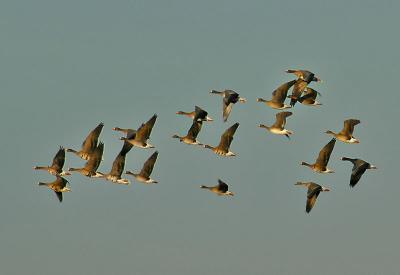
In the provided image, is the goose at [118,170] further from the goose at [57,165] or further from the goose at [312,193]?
the goose at [312,193]

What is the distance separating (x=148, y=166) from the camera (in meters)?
130

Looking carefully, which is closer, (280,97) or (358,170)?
(358,170)

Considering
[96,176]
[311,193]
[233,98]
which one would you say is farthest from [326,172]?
[96,176]

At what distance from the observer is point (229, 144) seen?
5103 inches

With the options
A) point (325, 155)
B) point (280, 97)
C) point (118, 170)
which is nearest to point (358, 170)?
point (325, 155)

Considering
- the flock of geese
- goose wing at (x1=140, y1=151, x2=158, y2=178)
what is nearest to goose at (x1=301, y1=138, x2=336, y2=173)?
the flock of geese

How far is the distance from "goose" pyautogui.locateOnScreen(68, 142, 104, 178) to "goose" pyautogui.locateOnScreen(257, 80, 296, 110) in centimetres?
1684

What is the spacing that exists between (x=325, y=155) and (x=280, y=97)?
22.8ft

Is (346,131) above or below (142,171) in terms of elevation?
above

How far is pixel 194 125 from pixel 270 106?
9.42m

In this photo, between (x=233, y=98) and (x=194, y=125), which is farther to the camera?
(x=194, y=125)

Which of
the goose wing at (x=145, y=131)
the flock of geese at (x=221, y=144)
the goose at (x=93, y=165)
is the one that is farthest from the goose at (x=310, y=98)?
the goose at (x=93, y=165)

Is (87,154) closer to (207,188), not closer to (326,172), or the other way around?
(207,188)

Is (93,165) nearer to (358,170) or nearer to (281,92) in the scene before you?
(281,92)
